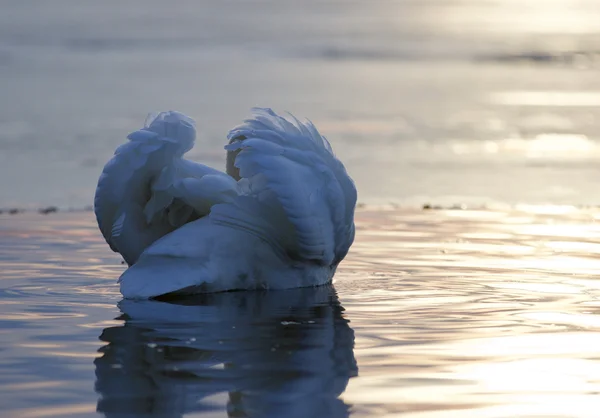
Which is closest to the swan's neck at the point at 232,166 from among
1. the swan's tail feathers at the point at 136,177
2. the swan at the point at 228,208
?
the swan at the point at 228,208

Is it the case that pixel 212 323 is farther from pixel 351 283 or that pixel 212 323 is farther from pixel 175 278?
pixel 351 283

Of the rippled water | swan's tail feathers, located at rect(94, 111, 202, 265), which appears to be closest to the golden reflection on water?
the rippled water

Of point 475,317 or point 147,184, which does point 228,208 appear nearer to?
point 147,184

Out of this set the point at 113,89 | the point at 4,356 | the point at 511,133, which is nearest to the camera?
the point at 4,356

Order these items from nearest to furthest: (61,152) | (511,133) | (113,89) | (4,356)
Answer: (4,356) → (61,152) → (511,133) → (113,89)

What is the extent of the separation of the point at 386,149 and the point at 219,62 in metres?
8.78

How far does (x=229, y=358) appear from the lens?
741 cm

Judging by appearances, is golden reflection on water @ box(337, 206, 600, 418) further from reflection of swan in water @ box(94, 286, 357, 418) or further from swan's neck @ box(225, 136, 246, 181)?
swan's neck @ box(225, 136, 246, 181)

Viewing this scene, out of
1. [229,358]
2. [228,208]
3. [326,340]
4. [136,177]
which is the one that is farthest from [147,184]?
[229,358]

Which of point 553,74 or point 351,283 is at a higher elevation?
point 553,74

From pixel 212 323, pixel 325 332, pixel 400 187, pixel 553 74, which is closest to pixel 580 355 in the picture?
pixel 325 332

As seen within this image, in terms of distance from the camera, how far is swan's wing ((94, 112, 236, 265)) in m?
9.63

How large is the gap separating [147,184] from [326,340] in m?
2.45

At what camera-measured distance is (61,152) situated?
65.6 ft
